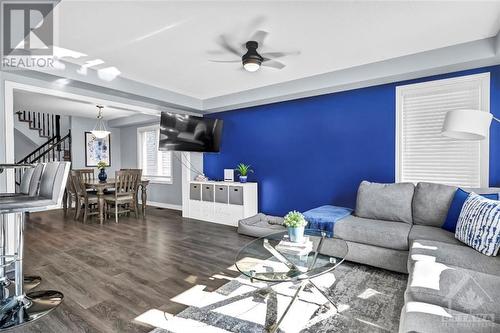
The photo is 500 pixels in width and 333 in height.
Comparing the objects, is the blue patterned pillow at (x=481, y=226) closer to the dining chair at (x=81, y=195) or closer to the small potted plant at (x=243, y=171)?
the small potted plant at (x=243, y=171)

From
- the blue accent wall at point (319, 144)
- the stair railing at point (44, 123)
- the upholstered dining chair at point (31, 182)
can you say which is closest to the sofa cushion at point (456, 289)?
the blue accent wall at point (319, 144)

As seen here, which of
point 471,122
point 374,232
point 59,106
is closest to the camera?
point 471,122

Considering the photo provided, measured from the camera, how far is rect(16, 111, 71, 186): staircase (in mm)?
7277

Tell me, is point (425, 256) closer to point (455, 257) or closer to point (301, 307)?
point (455, 257)

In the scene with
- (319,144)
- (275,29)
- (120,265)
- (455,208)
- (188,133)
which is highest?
(275,29)

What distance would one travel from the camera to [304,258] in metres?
2.17

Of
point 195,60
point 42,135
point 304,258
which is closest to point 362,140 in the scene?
point 304,258

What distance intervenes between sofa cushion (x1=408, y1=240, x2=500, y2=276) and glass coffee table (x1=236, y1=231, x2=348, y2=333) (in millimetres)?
585

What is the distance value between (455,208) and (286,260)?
1880mm

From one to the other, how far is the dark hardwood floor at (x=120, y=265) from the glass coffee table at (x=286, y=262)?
575mm

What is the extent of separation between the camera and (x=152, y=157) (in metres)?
7.07

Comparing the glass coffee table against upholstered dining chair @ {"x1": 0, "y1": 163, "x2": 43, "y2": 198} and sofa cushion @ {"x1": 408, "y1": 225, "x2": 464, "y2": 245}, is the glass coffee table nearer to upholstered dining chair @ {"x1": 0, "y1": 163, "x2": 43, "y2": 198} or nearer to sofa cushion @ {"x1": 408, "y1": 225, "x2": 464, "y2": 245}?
sofa cushion @ {"x1": 408, "y1": 225, "x2": 464, "y2": 245}

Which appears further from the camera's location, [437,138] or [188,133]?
[188,133]

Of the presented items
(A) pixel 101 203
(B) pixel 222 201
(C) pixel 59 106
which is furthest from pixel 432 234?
(C) pixel 59 106
